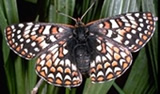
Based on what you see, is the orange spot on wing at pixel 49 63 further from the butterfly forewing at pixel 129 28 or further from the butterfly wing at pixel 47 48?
the butterfly forewing at pixel 129 28

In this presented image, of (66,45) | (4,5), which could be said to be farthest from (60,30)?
(4,5)

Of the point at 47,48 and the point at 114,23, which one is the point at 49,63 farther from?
the point at 114,23

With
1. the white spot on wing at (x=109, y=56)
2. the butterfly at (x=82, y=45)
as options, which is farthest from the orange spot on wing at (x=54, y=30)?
the white spot on wing at (x=109, y=56)

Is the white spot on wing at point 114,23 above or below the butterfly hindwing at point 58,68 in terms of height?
above

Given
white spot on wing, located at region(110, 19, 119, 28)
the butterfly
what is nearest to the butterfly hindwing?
the butterfly

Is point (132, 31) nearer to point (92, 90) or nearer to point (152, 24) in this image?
point (152, 24)

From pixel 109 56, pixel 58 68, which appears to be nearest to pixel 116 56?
pixel 109 56
